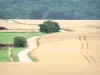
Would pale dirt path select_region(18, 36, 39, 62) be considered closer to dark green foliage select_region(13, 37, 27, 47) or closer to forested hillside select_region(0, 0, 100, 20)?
dark green foliage select_region(13, 37, 27, 47)

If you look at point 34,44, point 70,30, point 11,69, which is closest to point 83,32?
point 70,30

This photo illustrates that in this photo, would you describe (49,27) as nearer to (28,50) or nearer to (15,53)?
(28,50)

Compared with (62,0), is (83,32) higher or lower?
lower

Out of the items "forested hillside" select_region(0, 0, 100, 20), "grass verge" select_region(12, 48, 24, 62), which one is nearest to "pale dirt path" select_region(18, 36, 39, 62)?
"grass verge" select_region(12, 48, 24, 62)

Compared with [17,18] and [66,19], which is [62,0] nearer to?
[66,19]

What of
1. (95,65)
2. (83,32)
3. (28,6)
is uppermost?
(28,6)
